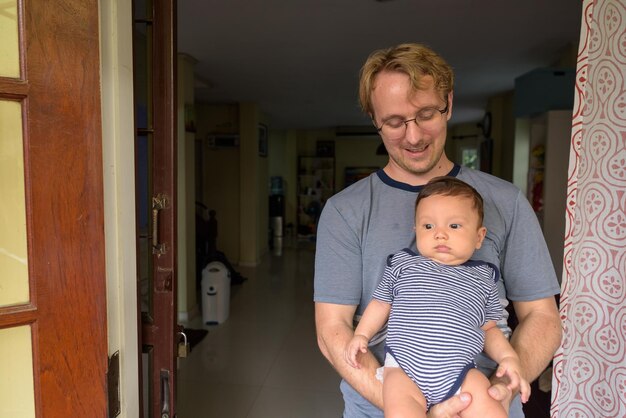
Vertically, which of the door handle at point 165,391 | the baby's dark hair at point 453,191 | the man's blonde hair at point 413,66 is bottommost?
the door handle at point 165,391

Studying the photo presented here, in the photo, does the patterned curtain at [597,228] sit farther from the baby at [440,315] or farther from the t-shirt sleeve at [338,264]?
the t-shirt sleeve at [338,264]

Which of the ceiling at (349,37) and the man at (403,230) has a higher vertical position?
the ceiling at (349,37)

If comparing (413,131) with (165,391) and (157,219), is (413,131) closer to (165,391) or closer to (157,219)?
(157,219)

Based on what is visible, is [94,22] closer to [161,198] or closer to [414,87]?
[161,198]

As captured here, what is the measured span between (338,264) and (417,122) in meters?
0.39

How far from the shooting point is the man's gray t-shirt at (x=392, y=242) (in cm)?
97

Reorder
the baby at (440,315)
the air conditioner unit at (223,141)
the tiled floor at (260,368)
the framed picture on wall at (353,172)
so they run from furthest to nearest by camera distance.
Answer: the framed picture on wall at (353,172) < the air conditioner unit at (223,141) < the tiled floor at (260,368) < the baby at (440,315)

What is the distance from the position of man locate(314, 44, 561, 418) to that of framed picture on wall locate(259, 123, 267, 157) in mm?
6202

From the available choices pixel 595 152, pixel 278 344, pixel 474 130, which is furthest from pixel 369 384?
A: pixel 474 130

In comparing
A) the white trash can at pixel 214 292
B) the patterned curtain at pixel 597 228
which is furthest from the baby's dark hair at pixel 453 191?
the white trash can at pixel 214 292

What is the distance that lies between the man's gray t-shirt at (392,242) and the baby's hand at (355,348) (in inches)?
4.2

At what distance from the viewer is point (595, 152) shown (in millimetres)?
1395

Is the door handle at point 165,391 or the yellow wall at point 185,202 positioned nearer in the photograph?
the door handle at point 165,391

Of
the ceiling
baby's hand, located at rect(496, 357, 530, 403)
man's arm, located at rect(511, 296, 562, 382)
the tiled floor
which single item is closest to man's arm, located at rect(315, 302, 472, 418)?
baby's hand, located at rect(496, 357, 530, 403)
